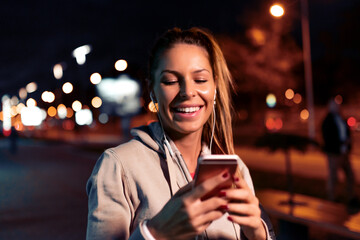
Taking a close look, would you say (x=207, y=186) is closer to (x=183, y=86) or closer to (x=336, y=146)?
(x=183, y=86)

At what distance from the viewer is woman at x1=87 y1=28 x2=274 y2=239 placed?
1404 mm

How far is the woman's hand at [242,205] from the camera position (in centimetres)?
142

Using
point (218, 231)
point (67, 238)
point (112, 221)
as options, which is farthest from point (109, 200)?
point (67, 238)

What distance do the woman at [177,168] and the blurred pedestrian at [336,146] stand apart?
755 centimetres

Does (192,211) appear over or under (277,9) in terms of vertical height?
under

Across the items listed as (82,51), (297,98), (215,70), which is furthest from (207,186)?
(297,98)

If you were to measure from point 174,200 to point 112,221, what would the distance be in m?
0.32

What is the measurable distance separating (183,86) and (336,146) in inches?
314

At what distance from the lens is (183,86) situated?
185 centimetres

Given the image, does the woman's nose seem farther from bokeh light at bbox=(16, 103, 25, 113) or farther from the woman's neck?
bokeh light at bbox=(16, 103, 25, 113)

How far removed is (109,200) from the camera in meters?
1.61

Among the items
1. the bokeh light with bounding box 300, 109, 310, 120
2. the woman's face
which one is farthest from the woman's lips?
the bokeh light with bounding box 300, 109, 310, 120

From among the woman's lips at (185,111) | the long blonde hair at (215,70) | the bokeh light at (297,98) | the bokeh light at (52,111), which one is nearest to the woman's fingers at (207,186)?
the woman's lips at (185,111)

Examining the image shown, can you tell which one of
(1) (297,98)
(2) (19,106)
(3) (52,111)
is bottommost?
(1) (297,98)
